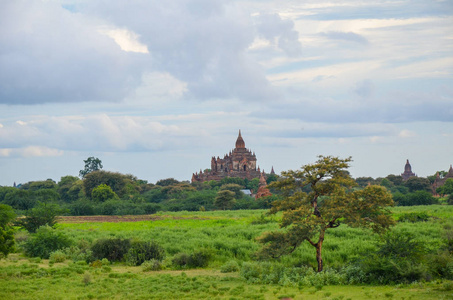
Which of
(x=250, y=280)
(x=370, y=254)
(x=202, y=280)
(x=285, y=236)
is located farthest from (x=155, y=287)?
(x=370, y=254)

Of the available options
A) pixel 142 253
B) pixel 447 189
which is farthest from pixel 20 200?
pixel 447 189

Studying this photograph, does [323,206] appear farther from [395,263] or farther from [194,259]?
[194,259]

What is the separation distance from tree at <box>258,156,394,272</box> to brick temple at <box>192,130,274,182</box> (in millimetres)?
110497

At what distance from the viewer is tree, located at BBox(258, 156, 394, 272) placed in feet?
60.6

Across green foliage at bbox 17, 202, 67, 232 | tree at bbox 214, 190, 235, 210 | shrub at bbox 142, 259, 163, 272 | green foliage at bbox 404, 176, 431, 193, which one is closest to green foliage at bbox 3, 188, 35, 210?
tree at bbox 214, 190, 235, 210

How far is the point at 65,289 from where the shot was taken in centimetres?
1852

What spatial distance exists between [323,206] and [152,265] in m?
8.31

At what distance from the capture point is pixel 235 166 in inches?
5290

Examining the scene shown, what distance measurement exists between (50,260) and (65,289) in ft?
24.3

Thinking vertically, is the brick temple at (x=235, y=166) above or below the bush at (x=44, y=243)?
above

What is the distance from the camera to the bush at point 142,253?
25000mm

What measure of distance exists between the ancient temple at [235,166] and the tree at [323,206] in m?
110

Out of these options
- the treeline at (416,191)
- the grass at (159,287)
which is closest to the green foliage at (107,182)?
the treeline at (416,191)

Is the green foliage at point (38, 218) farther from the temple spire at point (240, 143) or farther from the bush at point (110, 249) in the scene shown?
the temple spire at point (240, 143)
